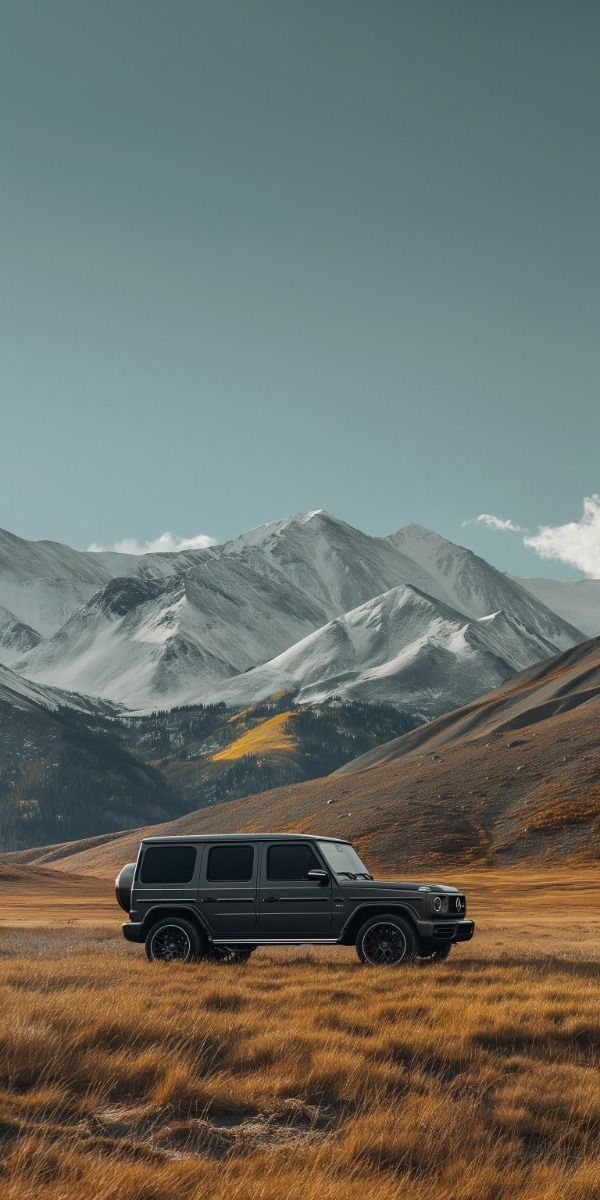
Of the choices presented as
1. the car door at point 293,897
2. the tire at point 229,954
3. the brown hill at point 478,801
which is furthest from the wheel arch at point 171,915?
the brown hill at point 478,801

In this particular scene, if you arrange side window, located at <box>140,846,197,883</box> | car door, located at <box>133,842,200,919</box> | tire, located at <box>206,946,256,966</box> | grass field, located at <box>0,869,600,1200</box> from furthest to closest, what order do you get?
tire, located at <box>206,946,256,966</box>
side window, located at <box>140,846,197,883</box>
car door, located at <box>133,842,200,919</box>
grass field, located at <box>0,869,600,1200</box>

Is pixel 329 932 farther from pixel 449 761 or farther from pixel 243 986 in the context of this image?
pixel 449 761

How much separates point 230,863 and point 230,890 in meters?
0.53

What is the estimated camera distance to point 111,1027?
11.3 metres

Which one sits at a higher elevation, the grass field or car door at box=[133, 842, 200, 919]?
car door at box=[133, 842, 200, 919]

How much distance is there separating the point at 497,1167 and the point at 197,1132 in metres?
2.50

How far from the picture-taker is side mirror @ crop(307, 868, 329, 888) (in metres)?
18.6

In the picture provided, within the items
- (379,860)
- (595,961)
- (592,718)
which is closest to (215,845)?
(595,961)

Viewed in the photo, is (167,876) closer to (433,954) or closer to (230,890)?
(230,890)

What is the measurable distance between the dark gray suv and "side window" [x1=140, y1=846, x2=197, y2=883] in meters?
0.02

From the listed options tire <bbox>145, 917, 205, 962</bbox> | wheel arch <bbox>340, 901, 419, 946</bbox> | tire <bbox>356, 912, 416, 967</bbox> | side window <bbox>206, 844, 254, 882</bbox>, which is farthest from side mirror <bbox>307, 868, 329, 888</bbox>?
tire <bbox>145, 917, 205, 962</bbox>

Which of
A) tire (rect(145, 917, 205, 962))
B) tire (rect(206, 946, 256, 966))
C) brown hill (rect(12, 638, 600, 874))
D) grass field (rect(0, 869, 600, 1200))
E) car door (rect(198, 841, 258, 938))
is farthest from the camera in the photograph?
brown hill (rect(12, 638, 600, 874))

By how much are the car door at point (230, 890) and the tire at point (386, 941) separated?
2046 mm

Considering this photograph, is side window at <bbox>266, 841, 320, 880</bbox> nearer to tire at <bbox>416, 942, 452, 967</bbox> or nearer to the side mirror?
the side mirror
